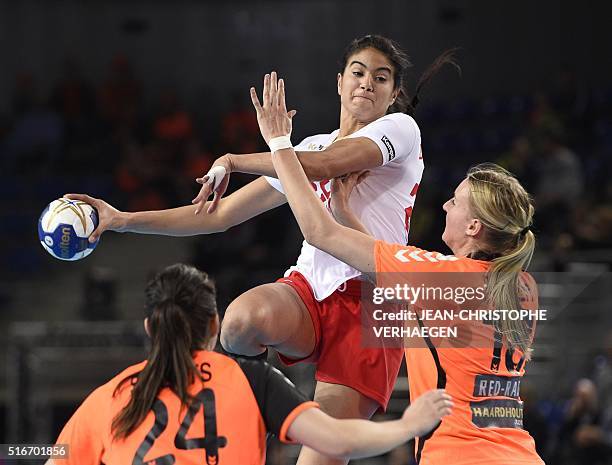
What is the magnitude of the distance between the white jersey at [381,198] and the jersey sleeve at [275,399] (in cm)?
148

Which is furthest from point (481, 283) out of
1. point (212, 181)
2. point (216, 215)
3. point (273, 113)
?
point (216, 215)

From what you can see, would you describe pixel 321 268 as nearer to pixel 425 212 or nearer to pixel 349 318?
pixel 349 318

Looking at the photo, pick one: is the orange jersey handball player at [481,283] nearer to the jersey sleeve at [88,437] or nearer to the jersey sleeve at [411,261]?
the jersey sleeve at [411,261]

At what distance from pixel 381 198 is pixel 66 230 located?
5.06 ft

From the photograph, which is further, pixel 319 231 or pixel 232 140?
pixel 232 140

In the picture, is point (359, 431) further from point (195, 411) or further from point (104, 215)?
point (104, 215)

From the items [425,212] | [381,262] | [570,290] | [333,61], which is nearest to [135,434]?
[381,262]

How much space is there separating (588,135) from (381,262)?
9.29m

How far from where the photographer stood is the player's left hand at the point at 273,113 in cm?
425

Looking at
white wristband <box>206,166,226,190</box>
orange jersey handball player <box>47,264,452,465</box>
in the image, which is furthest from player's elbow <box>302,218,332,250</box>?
orange jersey handball player <box>47,264,452,465</box>

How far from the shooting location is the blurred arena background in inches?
394

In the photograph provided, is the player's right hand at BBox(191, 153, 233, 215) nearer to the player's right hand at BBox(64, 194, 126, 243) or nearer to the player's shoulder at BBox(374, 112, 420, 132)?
the player's right hand at BBox(64, 194, 126, 243)

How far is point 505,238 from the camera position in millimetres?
3979

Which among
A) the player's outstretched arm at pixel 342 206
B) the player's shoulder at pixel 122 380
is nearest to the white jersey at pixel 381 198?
the player's outstretched arm at pixel 342 206
